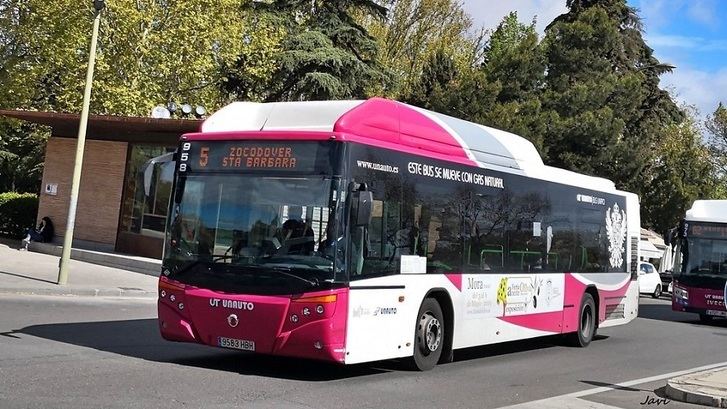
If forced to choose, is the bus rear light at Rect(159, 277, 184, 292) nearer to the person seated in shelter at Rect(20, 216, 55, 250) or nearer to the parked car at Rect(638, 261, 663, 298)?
the person seated in shelter at Rect(20, 216, 55, 250)

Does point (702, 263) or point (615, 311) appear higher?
point (702, 263)

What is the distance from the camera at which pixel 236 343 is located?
9781 millimetres

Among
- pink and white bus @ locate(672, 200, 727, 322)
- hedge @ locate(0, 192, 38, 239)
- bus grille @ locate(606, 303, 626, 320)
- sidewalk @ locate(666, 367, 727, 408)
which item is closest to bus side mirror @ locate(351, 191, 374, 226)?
sidewalk @ locate(666, 367, 727, 408)

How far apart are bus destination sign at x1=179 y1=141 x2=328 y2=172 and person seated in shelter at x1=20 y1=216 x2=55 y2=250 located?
829 inches

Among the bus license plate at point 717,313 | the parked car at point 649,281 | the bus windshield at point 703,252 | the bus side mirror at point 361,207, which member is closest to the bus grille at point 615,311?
the bus license plate at point 717,313

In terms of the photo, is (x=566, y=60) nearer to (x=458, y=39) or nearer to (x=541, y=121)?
(x=541, y=121)

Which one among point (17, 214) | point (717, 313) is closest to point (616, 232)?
point (717, 313)

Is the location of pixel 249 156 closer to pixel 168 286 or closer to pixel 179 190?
pixel 179 190

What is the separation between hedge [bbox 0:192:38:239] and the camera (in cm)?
3456

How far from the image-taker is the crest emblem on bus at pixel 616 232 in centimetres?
1725

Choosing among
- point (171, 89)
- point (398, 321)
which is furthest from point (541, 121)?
point (398, 321)

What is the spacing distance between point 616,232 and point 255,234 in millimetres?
10014

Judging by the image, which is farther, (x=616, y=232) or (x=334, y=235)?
(x=616, y=232)

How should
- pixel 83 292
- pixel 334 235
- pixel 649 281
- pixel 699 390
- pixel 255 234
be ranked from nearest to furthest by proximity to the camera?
pixel 334 235, pixel 255 234, pixel 699 390, pixel 83 292, pixel 649 281
